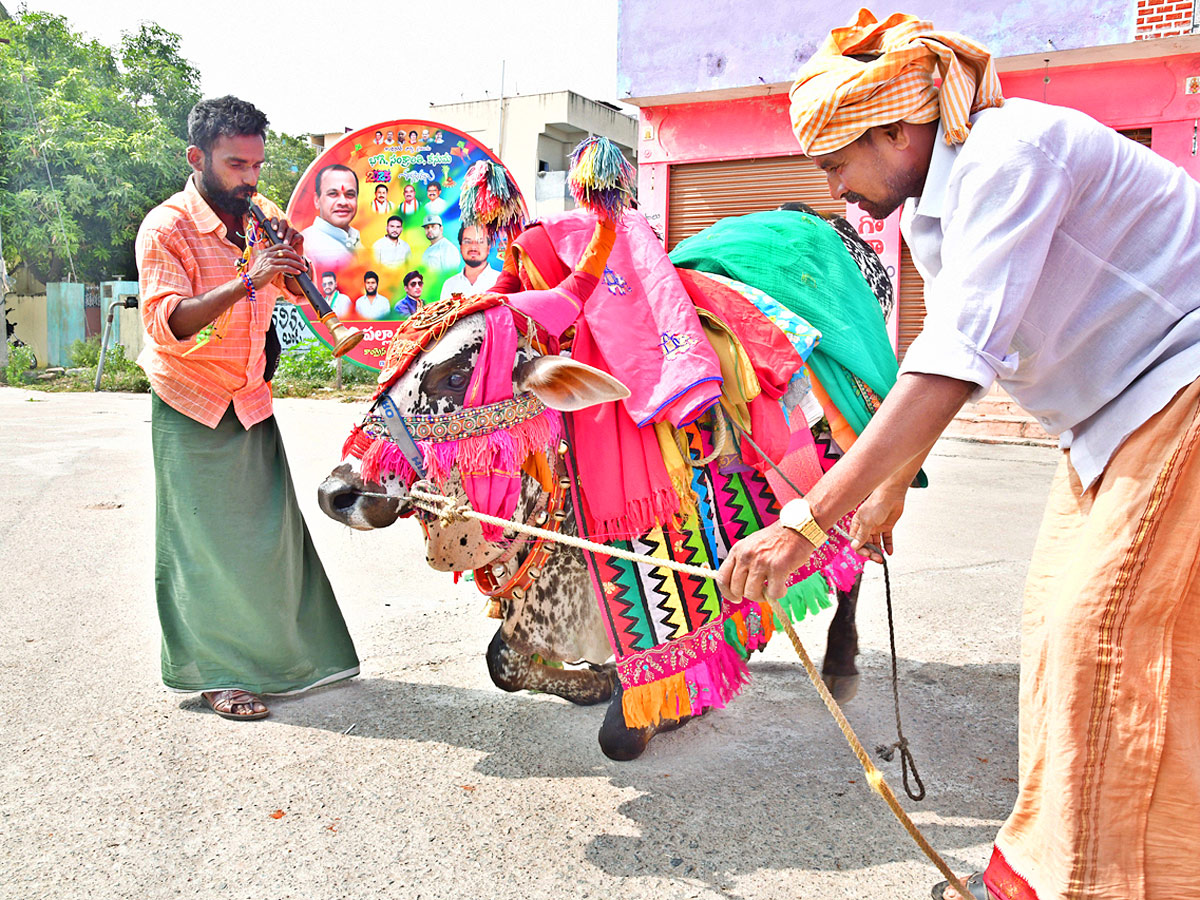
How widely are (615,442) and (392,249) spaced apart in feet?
24.5

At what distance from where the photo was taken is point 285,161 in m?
30.1

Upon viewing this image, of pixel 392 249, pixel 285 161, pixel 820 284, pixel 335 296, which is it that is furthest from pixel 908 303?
pixel 285 161

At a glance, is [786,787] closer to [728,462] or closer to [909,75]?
[728,462]

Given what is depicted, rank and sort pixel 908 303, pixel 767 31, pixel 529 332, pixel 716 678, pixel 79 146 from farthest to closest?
1. pixel 79 146
2. pixel 767 31
3. pixel 908 303
4. pixel 716 678
5. pixel 529 332

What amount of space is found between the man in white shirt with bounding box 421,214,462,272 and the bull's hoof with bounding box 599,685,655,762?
7.30m

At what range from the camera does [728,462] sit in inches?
110

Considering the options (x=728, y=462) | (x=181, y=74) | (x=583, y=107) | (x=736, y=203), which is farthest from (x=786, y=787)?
(x=181, y=74)

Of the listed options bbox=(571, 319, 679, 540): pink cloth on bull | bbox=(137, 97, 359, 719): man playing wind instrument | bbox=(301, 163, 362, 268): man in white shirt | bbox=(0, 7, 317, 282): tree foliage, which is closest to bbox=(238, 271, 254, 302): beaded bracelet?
bbox=(137, 97, 359, 719): man playing wind instrument

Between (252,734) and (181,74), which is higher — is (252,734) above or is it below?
below

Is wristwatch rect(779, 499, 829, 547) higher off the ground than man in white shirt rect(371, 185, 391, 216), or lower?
lower

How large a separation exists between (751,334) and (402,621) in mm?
2198

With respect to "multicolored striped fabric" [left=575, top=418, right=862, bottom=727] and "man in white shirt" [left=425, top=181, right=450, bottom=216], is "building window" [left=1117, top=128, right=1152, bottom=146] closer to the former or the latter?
"man in white shirt" [left=425, top=181, right=450, bottom=216]

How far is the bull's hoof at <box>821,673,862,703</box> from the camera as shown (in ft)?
11.3

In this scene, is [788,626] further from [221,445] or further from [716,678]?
[221,445]
